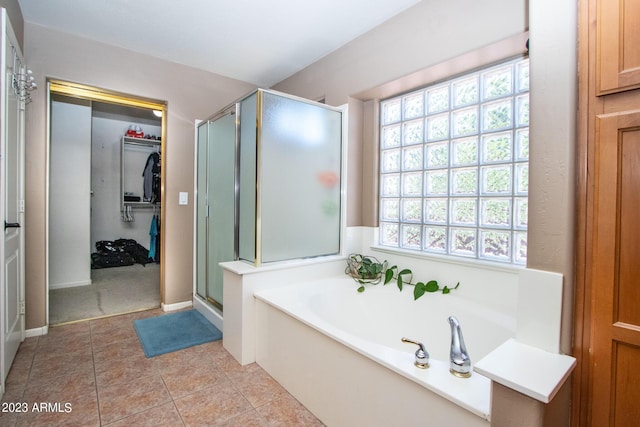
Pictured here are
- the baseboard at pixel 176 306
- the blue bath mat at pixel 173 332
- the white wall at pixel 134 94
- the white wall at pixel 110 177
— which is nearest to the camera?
the blue bath mat at pixel 173 332

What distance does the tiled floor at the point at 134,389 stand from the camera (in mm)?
1553

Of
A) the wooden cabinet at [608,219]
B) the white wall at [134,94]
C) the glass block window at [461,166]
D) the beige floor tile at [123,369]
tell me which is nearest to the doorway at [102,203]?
the white wall at [134,94]

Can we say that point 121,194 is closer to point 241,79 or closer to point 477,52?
point 241,79

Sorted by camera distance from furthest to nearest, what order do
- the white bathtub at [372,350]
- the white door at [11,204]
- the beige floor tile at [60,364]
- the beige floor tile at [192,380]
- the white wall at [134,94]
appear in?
the white wall at [134,94] < the beige floor tile at [60,364] < the beige floor tile at [192,380] < the white door at [11,204] < the white bathtub at [372,350]

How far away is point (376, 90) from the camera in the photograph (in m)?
2.43

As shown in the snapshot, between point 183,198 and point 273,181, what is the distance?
136cm

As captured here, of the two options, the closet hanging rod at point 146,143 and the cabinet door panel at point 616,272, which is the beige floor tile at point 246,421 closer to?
the cabinet door panel at point 616,272

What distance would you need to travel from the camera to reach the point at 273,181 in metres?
2.22

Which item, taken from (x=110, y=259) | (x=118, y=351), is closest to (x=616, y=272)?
(x=118, y=351)

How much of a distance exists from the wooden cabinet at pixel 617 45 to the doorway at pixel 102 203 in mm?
3181

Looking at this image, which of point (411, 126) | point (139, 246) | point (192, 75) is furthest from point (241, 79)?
point (139, 246)

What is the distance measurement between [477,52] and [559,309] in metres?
1.55

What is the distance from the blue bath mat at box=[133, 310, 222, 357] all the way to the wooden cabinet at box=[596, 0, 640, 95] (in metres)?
2.65

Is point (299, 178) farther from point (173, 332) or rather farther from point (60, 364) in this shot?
point (60, 364)
